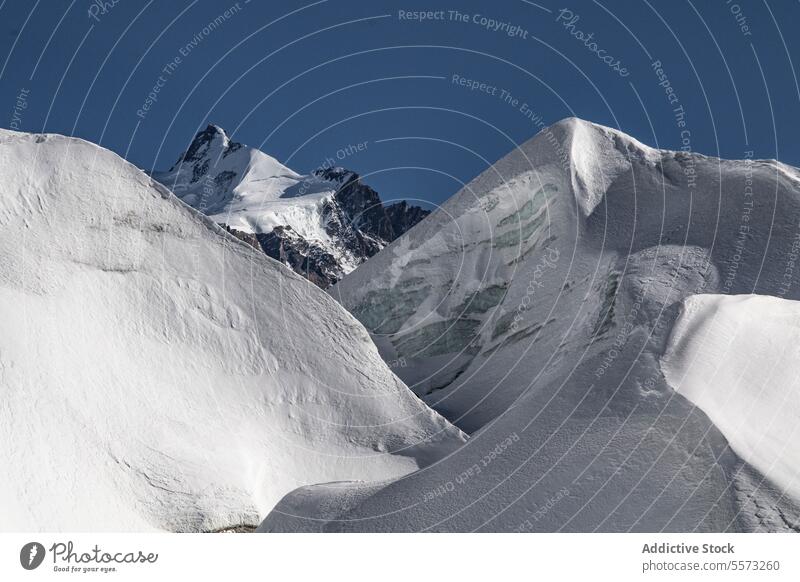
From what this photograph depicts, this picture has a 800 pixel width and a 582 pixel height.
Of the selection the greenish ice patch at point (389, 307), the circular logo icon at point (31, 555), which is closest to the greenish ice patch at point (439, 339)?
the greenish ice patch at point (389, 307)

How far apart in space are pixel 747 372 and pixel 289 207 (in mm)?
79027

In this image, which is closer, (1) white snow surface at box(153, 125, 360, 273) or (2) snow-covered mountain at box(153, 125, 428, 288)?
(2) snow-covered mountain at box(153, 125, 428, 288)

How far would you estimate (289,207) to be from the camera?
9031 centimetres

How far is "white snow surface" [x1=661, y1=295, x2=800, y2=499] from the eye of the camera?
1188 cm

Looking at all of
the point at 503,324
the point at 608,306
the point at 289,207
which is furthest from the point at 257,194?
the point at 608,306

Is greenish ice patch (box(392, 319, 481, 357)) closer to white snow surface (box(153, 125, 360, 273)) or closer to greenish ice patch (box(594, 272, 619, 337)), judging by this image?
greenish ice patch (box(594, 272, 619, 337))

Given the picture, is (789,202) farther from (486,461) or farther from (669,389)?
(486,461)

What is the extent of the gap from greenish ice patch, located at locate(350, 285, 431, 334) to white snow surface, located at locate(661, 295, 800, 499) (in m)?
11.8

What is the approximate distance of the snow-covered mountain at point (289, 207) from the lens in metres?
86.4

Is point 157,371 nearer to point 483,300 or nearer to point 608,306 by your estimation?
point 608,306

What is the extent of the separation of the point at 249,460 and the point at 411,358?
9706 millimetres

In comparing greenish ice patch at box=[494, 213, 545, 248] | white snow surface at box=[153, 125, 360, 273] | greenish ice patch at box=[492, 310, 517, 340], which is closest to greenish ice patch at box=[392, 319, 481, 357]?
greenish ice patch at box=[492, 310, 517, 340]

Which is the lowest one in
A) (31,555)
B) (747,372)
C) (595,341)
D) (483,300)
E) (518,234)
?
(31,555)

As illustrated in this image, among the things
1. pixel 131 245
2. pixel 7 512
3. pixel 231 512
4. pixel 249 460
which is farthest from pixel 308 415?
pixel 7 512
